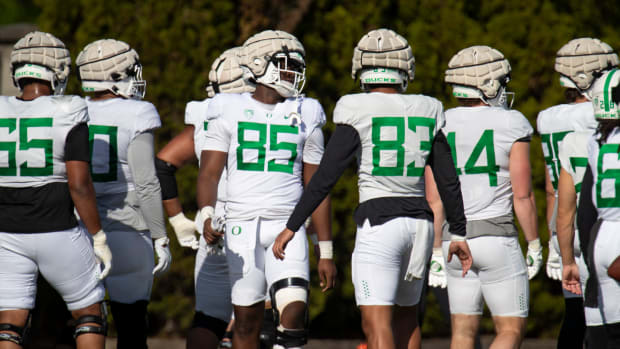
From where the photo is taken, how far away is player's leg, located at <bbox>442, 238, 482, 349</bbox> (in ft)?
22.0

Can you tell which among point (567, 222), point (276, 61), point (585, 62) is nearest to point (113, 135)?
point (276, 61)

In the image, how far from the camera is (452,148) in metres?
6.81

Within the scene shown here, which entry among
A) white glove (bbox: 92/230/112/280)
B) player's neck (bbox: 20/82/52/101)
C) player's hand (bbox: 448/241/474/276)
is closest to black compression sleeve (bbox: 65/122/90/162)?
player's neck (bbox: 20/82/52/101)

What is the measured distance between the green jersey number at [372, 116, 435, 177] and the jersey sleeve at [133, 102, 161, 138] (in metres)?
1.68

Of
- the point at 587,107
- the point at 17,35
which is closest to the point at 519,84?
the point at 587,107

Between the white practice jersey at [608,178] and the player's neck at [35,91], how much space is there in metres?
3.33

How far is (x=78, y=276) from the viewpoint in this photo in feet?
19.6

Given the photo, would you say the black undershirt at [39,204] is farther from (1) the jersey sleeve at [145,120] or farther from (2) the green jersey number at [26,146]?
(1) the jersey sleeve at [145,120]

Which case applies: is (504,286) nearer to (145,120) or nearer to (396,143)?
(396,143)

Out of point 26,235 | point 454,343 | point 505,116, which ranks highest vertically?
point 505,116

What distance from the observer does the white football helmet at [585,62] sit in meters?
7.25

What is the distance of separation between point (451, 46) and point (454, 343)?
4.26 meters

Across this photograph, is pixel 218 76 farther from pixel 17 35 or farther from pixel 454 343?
pixel 17 35

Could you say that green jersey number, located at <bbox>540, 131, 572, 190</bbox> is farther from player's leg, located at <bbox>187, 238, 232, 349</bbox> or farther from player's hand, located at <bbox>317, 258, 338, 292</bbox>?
player's leg, located at <bbox>187, 238, 232, 349</bbox>
